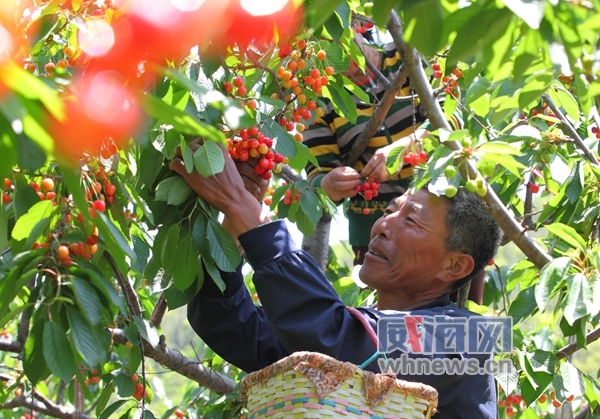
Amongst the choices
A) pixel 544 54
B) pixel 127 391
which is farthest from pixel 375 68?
pixel 544 54

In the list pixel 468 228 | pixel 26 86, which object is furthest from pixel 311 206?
pixel 26 86

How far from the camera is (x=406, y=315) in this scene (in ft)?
7.68

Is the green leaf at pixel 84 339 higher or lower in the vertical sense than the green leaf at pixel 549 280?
higher

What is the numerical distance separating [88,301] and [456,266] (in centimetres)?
145

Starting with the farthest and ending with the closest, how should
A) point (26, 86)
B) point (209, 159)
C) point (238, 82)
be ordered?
1. point (238, 82)
2. point (209, 159)
3. point (26, 86)

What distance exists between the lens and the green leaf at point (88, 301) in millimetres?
1634

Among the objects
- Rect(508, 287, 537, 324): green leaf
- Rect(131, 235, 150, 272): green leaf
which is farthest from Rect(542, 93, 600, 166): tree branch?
Rect(131, 235, 150, 272): green leaf

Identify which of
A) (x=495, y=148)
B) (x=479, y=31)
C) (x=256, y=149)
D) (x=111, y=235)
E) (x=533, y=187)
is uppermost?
(x=479, y=31)

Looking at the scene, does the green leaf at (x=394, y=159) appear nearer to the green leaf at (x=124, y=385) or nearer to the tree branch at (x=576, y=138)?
the tree branch at (x=576, y=138)

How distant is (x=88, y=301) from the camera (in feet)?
5.43

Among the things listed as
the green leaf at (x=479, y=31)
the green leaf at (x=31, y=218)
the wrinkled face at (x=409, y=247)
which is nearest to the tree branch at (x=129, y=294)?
the green leaf at (x=31, y=218)

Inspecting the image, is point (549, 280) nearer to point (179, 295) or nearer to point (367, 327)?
point (367, 327)

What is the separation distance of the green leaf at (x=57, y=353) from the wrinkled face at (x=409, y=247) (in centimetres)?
125

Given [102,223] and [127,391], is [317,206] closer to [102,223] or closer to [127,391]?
[127,391]
